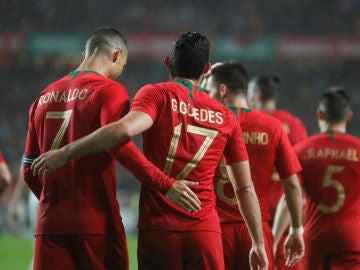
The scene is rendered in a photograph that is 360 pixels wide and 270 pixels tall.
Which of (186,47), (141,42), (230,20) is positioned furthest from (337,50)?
(186,47)

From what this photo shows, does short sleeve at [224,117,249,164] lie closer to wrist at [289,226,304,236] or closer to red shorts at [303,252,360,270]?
Answer: wrist at [289,226,304,236]

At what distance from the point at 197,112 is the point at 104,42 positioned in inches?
33.0

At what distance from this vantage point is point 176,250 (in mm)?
3658

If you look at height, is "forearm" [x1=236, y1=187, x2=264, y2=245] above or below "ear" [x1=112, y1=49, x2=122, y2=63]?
below

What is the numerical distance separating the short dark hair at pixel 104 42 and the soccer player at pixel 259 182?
1158 mm

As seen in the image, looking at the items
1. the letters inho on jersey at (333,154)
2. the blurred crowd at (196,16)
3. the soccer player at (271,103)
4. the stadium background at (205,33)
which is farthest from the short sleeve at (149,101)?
the blurred crowd at (196,16)

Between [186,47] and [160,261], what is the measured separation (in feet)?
4.07

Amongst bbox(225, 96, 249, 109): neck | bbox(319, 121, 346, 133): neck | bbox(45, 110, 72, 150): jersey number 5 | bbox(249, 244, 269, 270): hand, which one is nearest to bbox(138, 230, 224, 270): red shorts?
bbox(249, 244, 269, 270): hand

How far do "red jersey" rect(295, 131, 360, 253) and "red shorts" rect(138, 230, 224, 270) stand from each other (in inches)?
70.3

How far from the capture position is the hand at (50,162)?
351 centimetres

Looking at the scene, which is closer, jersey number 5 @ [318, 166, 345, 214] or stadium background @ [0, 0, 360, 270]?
jersey number 5 @ [318, 166, 345, 214]

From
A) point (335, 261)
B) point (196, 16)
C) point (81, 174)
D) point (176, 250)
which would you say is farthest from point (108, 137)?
point (196, 16)

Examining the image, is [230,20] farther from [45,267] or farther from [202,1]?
[45,267]

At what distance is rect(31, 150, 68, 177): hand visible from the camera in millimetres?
3506
